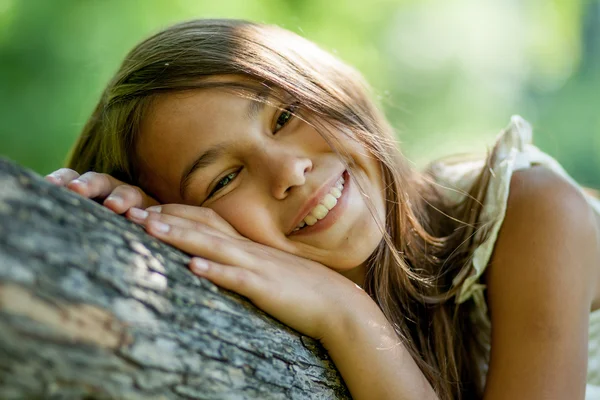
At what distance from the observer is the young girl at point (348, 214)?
1710mm

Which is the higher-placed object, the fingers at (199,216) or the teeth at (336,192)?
the teeth at (336,192)

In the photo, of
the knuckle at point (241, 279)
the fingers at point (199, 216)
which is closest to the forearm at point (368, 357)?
the knuckle at point (241, 279)

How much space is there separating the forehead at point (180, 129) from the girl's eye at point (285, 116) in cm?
11

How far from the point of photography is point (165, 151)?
6.51 ft

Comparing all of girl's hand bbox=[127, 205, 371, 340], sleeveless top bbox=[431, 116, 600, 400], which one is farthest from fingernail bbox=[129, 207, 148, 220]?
sleeveless top bbox=[431, 116, 600, 400]

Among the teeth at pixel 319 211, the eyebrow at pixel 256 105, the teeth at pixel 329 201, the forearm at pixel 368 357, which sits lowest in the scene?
the forearm at pixel 368 357

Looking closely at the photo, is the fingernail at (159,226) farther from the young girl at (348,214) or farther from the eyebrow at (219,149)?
the eyebrow at (219,149)

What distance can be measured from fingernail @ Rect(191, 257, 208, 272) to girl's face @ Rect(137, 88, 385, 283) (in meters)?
0.42

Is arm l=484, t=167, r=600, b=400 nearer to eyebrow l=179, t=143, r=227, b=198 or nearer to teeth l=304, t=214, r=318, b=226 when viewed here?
teeth l=304, t=214, r=318, b=226

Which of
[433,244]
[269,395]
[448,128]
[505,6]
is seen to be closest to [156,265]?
[269,395]

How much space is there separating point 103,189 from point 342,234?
65 cm

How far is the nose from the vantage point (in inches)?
72.1

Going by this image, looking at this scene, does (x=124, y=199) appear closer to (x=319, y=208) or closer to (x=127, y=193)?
(x=127, y=193)

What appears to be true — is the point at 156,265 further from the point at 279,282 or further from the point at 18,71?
the point at 18,71
